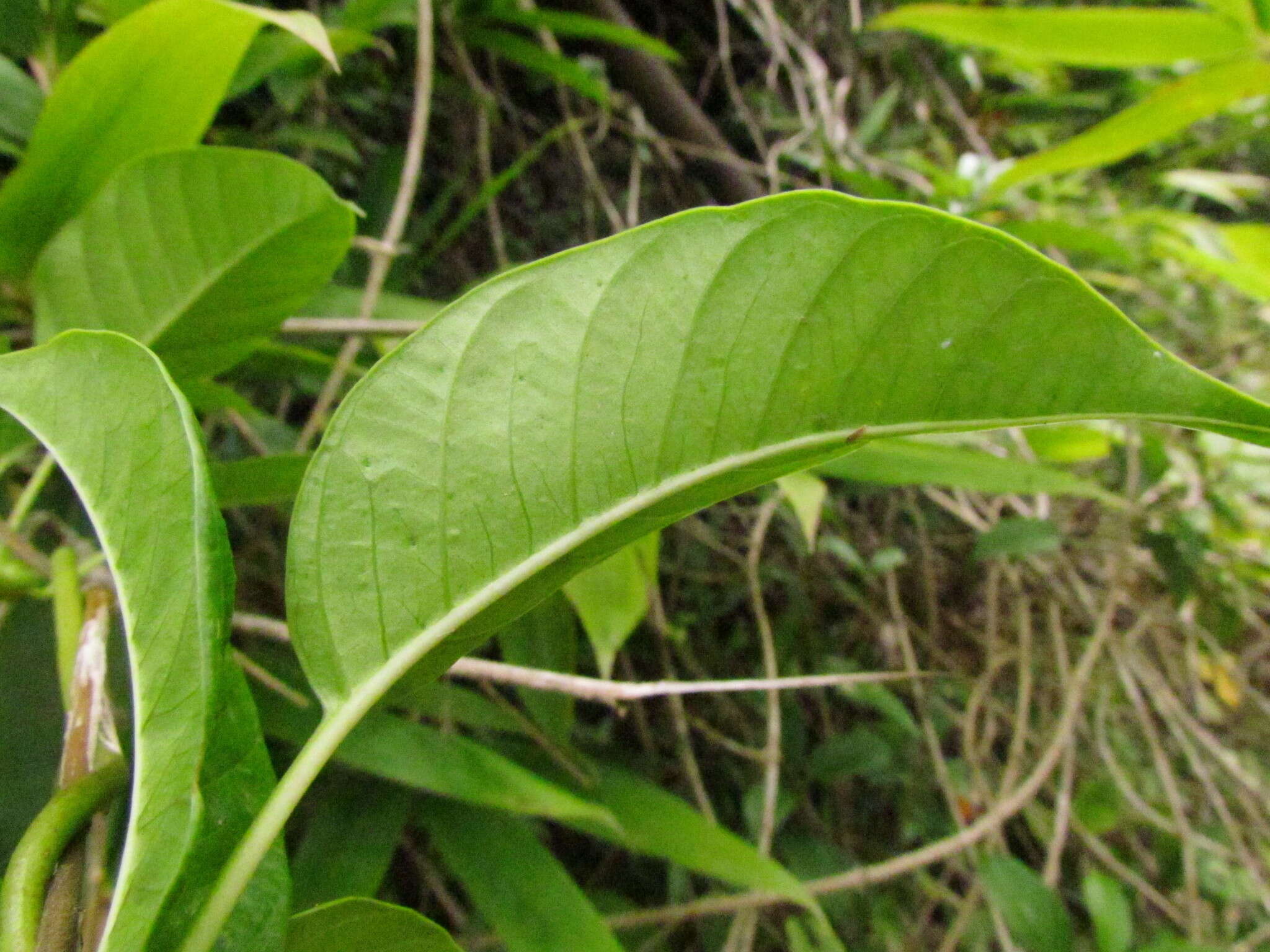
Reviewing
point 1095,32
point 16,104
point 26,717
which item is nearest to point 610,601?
point 26,717

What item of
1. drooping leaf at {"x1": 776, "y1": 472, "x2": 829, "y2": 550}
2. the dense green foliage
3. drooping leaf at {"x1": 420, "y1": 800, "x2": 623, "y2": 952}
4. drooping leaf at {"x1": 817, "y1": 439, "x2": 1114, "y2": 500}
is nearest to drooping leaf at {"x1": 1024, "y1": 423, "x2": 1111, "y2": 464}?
the dense green foliage

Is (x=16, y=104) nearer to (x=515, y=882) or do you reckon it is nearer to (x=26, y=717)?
(x=26, y=717)

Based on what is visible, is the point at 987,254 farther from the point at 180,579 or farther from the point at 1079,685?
the point at 1079,685

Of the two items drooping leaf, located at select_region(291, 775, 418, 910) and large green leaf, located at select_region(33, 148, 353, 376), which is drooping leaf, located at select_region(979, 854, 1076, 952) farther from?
large green leaf, located at select_region(33, 148, 353, 376)

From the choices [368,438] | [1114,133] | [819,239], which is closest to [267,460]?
[368,438]

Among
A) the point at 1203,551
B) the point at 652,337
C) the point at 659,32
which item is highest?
the point at 659,32
